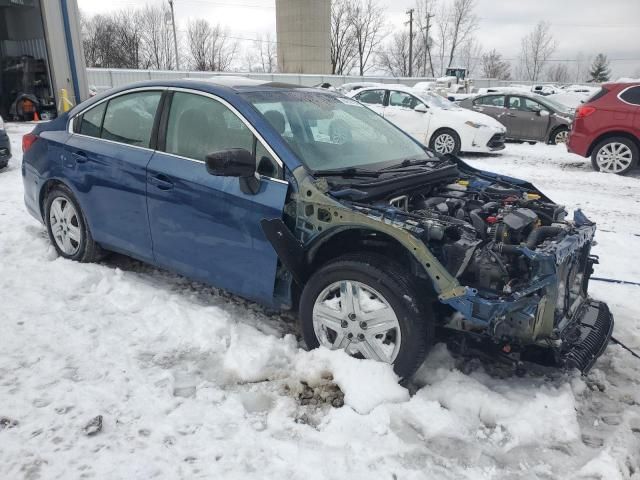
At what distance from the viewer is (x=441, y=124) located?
11.7 meters

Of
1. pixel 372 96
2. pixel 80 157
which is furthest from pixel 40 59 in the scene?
pixel 80 157

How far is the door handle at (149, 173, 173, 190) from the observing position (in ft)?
12.0

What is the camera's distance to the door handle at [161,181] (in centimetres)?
365

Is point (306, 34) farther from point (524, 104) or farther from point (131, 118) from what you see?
point (131, 118)

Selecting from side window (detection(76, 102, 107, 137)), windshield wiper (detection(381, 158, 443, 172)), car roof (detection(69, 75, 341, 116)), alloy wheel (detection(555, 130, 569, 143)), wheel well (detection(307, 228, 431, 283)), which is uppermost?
car roof (detection(69, 75, 341, 116))

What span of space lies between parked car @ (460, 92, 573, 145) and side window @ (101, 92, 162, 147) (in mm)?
12129

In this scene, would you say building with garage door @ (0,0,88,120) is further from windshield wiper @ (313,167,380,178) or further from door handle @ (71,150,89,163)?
windshield wiper @ (313,167,380,178)

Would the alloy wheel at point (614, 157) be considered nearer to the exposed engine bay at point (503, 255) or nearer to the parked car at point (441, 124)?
the parked car at point (441, 124)

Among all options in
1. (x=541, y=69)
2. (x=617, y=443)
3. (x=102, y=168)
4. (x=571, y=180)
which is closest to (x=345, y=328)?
(x=617, y=443)

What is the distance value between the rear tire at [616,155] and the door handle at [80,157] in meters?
9.11

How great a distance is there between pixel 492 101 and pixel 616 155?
17.9ft

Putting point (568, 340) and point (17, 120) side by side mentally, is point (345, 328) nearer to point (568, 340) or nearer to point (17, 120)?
point (568, 340)

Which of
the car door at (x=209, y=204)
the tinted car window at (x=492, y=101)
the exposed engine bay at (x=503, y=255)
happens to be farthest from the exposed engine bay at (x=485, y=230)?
the tinted car window at (x=492, y=101)

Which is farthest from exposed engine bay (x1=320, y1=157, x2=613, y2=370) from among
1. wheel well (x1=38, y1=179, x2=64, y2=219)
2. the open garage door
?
the open garage door
